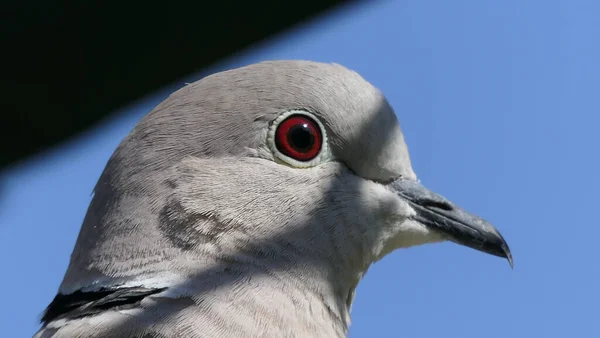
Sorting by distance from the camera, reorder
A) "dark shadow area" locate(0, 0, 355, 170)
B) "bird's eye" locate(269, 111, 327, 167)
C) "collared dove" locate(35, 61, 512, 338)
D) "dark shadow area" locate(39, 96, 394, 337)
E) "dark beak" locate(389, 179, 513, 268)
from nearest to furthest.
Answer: "dark shadow area" locate(39, 96, 394, 337), "collared dove" locate(35, 61, 512, 338), "bird's eye" locate(269, 111, 327, 167), "dark beak" locate(389, 179, 513, 268), "dark shadow area" locate(0, 0, 355, 170)

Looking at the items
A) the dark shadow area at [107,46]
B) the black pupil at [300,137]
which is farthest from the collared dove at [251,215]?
the dark shadow area at [107,46]

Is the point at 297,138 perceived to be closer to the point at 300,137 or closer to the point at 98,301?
the point at 300,137

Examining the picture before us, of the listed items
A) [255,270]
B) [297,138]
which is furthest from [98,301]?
[297,138]

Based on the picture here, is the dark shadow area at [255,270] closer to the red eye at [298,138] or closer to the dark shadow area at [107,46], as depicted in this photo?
the red eye at [298,138]

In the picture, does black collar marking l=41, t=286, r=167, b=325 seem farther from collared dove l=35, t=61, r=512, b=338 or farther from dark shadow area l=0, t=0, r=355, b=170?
dark shadow area l=0, t=0, r=355, b=170

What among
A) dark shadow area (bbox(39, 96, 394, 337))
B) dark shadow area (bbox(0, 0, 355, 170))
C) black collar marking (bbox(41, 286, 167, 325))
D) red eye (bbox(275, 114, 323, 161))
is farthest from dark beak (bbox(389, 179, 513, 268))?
black collar marking (bbox(41, 286, 167, 325))

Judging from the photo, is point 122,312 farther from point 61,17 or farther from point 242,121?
point 61,17
